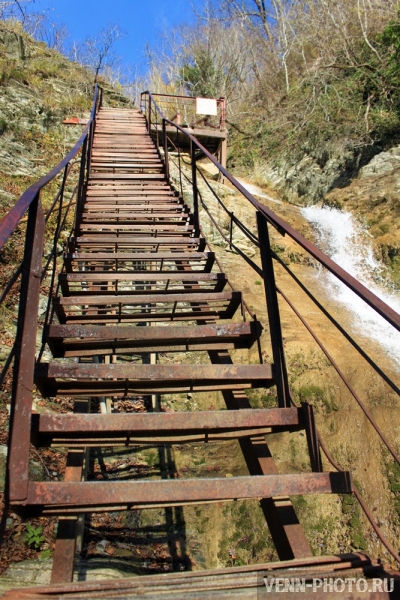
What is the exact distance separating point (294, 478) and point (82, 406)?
73.6 inches

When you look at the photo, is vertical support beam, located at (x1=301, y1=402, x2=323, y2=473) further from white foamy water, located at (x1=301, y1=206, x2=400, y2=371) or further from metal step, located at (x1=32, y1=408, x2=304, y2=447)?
white foamy water, located at (x1=301, y1=206, x2=400, y2=371)

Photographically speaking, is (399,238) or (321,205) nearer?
(399,238)

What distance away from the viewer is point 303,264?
1131cm

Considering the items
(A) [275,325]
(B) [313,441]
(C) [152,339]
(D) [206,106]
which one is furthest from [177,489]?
(D) [206,106]

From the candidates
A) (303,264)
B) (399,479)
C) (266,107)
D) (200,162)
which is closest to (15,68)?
(200,162)

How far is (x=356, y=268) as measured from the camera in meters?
Result: 11.3

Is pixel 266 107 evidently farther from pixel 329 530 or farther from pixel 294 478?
pixel 294 478

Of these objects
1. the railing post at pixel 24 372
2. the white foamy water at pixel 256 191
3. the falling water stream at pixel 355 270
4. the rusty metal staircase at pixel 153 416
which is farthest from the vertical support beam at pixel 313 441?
the white foamy water at pixel 256 191

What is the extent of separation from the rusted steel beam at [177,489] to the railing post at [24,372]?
0.09 meters

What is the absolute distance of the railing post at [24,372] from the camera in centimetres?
203

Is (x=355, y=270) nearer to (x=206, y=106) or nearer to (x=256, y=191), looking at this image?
(x=256, y=191)

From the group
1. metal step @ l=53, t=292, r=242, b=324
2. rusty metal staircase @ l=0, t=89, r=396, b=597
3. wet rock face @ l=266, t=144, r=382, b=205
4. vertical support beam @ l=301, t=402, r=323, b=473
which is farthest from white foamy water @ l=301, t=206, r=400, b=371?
vertical support beam @ l=301, t=402, r=323, b=473

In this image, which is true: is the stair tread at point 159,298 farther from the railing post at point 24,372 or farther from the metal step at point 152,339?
the railing post at point 24,372

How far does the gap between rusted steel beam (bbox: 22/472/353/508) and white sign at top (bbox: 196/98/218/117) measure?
586 inches
